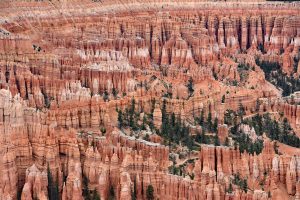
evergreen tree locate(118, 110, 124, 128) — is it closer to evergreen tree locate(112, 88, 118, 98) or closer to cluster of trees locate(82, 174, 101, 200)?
evergreen tree locate(112, 88, 118, 98)

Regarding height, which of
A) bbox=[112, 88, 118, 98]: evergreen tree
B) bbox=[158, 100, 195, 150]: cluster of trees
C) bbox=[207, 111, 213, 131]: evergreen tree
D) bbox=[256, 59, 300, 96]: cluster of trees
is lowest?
bbox=[256, 59, 300, 96]: cluster of trees

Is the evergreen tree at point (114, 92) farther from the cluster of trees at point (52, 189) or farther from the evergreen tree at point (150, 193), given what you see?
the evergreen tree at point (150, 193)

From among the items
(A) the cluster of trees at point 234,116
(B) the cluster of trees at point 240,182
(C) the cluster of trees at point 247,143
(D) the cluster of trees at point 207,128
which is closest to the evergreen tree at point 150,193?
(B) the cluster of trees at point 240,182

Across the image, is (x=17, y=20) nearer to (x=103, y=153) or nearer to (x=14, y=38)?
(x=14, y=38)

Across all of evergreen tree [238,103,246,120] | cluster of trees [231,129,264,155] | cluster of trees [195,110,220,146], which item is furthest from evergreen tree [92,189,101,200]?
evergreen tree [238,103,246,120]

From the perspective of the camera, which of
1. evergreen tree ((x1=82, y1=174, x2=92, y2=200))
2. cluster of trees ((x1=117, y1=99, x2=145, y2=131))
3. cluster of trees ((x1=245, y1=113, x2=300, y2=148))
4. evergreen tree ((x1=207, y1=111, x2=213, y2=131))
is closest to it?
evergreen tree ((x1=82, y1=174, x2=92, y2=200))
